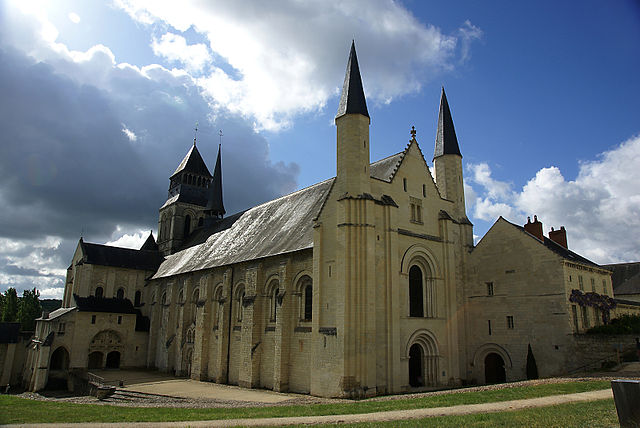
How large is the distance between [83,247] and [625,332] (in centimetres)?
Answer: 4537

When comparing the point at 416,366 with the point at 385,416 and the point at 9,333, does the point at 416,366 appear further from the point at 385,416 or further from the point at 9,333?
the point at 9,333

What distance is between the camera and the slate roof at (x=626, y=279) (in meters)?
40.8

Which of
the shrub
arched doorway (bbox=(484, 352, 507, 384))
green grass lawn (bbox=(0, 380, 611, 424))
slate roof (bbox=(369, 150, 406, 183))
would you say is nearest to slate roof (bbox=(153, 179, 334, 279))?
slate roof (bbox=(369, 150, 406, 183))

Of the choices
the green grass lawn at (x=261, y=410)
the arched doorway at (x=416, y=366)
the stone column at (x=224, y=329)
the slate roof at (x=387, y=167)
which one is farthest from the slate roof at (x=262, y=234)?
the green grass lawn at (x=261, y=410)

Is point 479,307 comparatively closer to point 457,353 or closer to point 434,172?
point 457,353

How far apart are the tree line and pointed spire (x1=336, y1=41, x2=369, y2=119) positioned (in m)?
60.1

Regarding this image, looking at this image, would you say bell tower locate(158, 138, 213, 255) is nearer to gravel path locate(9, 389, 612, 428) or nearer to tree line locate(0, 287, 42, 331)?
tree line locate(0, 287, 42, 331)

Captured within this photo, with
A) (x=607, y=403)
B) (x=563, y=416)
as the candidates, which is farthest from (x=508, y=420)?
(x=607, y=403)

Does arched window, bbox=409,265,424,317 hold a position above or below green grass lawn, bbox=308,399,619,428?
above

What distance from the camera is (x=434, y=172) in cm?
3128

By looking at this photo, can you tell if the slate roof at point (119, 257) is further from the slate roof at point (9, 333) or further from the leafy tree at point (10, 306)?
the leafy tree at point (10, 306)

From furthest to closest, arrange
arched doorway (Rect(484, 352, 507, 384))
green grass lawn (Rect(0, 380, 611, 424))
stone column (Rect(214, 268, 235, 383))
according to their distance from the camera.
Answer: stone column (Rect(214, 268, 235, 383)) < arched doorway (Rect(484, 352, 507, 384)) < green grass lawn (Rect(0, 380, 611, 424))

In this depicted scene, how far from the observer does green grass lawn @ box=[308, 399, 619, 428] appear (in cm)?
972

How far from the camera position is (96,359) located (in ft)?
132
